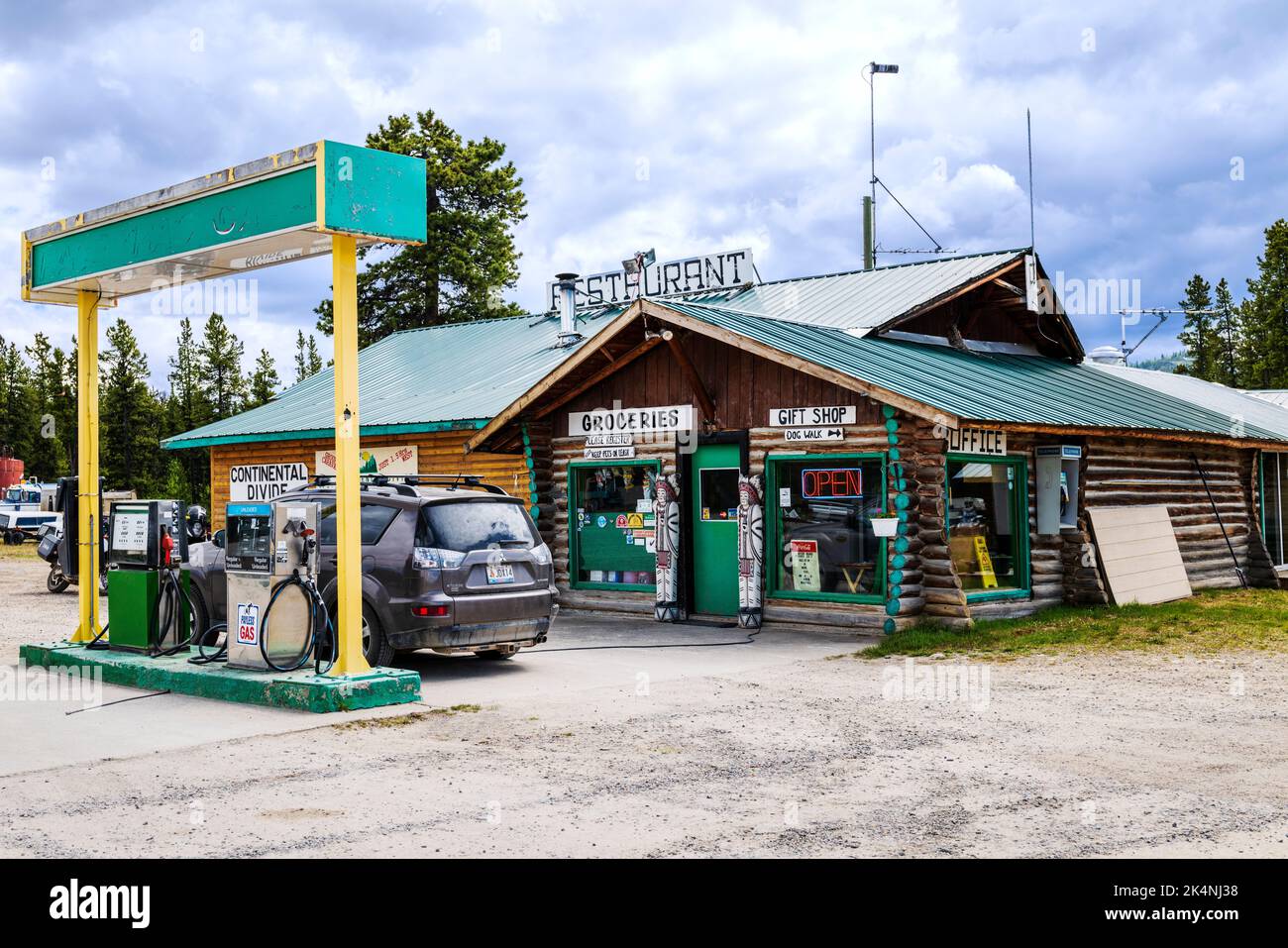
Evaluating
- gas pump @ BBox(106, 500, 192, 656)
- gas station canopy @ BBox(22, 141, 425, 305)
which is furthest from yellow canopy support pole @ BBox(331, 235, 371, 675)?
gas pump @ BBox(106, 500, 192, 656)

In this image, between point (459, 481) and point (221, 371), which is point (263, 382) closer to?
point (221, 371)

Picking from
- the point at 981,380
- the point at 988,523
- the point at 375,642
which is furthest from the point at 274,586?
the point at 981,380

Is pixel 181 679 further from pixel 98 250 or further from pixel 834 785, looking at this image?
pixel 834 785

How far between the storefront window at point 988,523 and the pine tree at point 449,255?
3184 centimetres

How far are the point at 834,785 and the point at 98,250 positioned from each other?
28.4ft

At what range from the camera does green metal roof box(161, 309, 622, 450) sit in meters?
23.0

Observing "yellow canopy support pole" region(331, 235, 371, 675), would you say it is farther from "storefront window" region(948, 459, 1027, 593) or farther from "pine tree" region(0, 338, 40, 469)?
"pine tree" region(0, 338, 40, 469)

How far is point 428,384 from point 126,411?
41769 millimetres

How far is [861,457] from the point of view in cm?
1519

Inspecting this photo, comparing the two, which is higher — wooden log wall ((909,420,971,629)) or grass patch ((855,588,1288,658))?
wooden log wall ((909,420,971,629))

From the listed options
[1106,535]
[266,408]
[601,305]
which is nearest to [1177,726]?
[1106,535]

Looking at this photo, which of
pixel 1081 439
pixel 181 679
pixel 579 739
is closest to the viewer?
pixel 579 739

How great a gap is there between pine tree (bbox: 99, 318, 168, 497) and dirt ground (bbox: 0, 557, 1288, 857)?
55414 millimetres

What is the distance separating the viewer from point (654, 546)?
16922 mm
